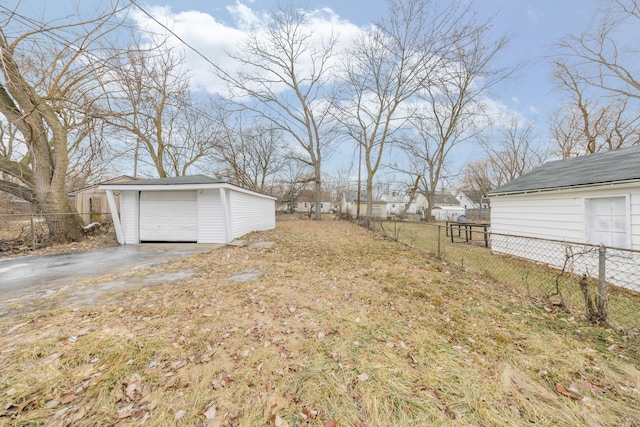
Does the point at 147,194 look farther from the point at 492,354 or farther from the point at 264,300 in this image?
the point at 492,354

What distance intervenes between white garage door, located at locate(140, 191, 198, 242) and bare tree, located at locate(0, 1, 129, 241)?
2438 mm

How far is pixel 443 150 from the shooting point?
23594mm

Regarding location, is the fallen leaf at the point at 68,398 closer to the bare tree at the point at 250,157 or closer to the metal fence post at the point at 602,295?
the metal fence post at the point at 602,295

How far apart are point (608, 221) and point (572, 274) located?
160 inches

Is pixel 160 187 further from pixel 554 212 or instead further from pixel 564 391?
pixel 554 212

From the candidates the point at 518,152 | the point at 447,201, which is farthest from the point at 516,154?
the point at 447,201

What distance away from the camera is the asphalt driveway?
4441 millimetres

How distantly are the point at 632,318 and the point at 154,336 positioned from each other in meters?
6.30

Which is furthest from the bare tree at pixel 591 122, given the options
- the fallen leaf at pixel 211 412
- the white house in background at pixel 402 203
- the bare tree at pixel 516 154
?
the white house in background at pixel 402 203

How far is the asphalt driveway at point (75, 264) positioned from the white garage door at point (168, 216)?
0.75 m

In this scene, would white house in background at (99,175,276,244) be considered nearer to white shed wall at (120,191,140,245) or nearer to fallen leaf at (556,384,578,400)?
white shed wall at (120,191,140,245)

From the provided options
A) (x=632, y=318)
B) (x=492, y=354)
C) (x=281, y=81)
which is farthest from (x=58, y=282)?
(x=281, y=81)

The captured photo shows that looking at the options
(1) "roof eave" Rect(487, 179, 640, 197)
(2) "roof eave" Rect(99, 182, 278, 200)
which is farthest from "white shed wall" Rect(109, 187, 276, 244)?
(1) "roof eave" Rect(487, 179, 640, 197)

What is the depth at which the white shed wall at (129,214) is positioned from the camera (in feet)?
29.6
